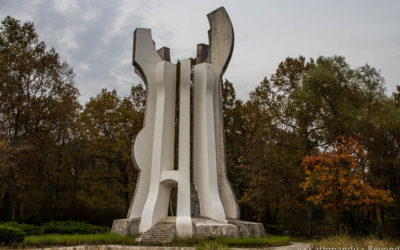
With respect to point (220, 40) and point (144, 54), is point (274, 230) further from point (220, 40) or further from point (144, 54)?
point (144, 54)

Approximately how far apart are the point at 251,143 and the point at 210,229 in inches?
379

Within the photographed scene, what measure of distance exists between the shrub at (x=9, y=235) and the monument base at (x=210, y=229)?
115 inches

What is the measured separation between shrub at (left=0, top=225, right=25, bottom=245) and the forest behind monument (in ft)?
18.1

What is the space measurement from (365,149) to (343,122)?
1.63 m

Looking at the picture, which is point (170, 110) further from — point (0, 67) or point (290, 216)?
point (290, 216)

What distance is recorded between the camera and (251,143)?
19719 mm

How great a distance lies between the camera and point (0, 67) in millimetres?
16969

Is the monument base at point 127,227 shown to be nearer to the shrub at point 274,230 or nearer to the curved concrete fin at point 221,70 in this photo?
the curved concrete fin at point 221,70

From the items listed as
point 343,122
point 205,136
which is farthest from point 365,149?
point 205,136

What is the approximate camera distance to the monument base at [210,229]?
10.6m

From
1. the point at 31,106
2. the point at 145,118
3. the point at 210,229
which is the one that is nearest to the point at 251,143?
the point at 145,118

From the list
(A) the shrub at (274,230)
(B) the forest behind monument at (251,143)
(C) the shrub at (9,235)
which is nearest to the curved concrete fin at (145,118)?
(C) the shrub at (9,235)

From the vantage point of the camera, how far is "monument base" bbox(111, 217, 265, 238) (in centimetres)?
1059

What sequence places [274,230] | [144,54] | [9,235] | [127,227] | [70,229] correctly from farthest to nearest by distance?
[274,230] < [144,54] < [70,229] < [127,227] < [9,235]
